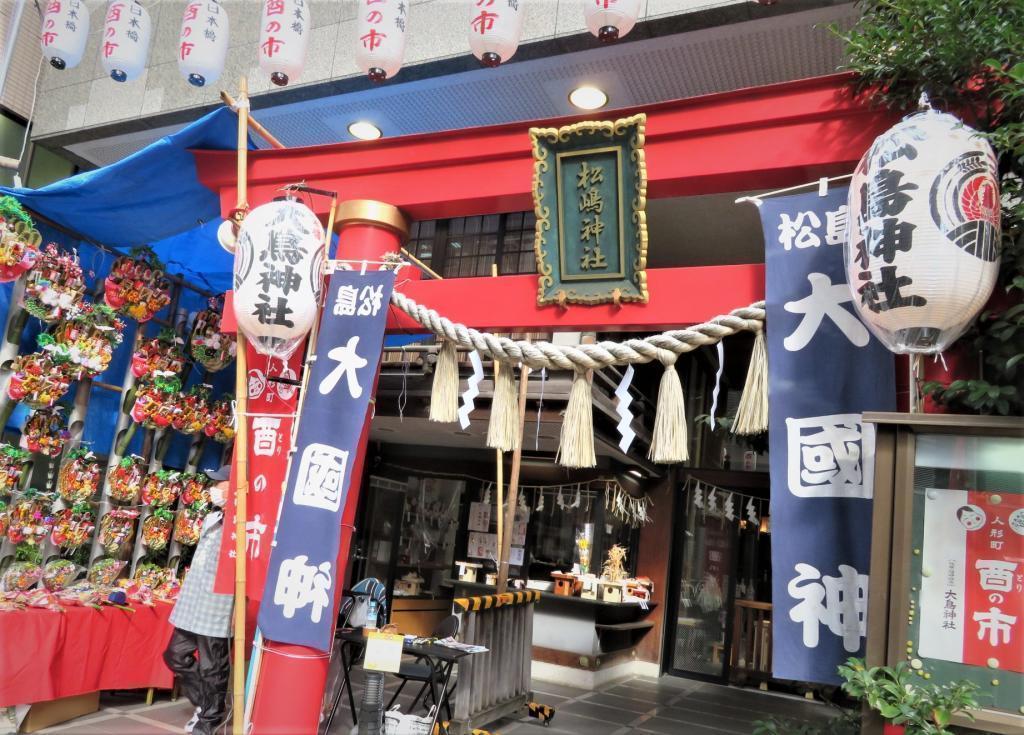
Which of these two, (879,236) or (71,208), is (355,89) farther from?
(879,236)

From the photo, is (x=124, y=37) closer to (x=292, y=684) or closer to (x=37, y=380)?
(x=37, y=380)

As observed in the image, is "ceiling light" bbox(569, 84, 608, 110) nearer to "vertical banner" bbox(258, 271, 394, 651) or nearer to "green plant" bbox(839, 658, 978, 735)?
"vertical banner" bbox(258, 271, 394, 651)

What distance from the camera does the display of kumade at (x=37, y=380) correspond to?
5.56 meters

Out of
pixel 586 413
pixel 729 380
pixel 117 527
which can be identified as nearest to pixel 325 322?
pixel 586 413

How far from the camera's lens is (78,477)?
6027 mm

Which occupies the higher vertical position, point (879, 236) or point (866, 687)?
point (879, 236)

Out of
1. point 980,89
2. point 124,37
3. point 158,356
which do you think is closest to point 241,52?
point 124,37

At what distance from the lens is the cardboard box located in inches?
200

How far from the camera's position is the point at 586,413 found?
4.05 m

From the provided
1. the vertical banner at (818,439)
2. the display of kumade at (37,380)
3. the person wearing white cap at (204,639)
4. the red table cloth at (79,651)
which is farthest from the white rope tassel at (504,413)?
the display of kumade at (37,380)

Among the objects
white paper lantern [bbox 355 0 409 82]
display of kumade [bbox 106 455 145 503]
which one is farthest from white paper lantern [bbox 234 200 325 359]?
display of kumade [bbox 106 455 145 503]

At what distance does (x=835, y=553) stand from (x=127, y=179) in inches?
217

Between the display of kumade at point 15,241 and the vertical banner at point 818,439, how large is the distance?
18.0ft

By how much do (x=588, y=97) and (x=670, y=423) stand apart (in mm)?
4129
